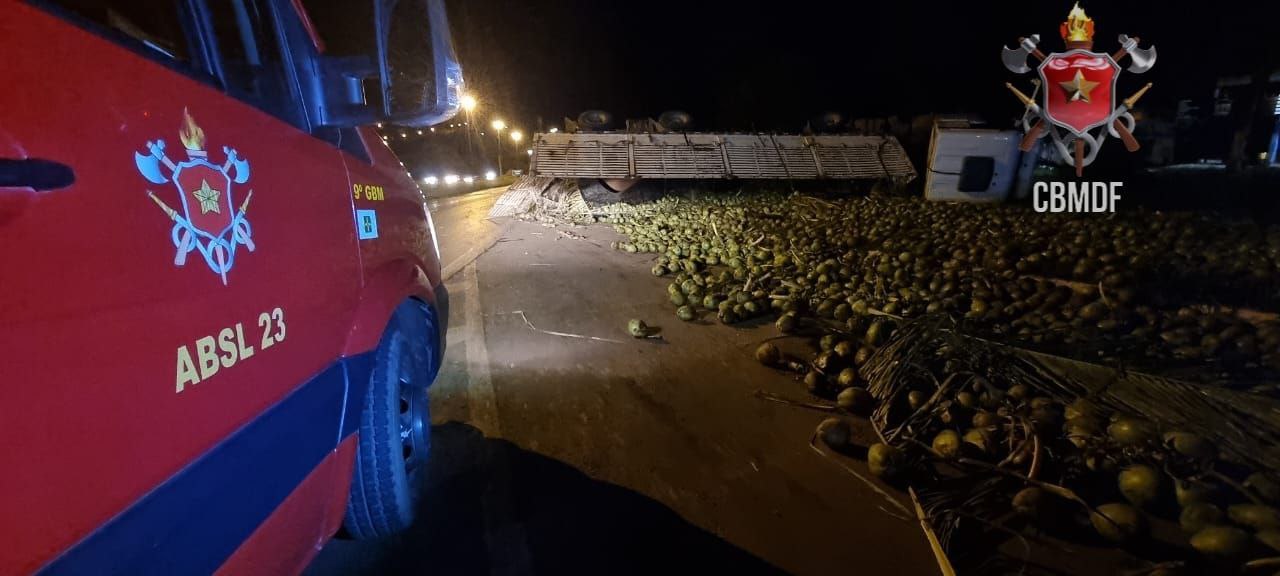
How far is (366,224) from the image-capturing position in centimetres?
207

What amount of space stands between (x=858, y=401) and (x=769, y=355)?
2.84 feet

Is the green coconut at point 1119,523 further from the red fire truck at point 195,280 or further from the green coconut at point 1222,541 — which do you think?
the red fire truck at point 195,280

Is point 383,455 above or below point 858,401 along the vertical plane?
above

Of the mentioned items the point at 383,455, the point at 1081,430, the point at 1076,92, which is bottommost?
the point at 1081,430

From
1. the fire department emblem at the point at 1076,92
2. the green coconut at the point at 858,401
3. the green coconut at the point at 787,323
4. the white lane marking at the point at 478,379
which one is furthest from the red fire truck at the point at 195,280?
the fire department emblem at the point at 1076,92

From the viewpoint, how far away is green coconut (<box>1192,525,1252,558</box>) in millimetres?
1896

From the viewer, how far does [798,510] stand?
2.55 meters

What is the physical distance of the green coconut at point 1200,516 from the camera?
6.66 feet

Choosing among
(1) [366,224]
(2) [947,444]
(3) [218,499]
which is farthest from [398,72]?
(2) [947,444]

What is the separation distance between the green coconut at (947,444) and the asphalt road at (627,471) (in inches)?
13.1

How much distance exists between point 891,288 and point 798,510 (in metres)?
3.19

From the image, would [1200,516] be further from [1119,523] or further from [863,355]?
[863,355]

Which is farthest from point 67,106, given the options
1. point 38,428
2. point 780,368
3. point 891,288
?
point 891,288

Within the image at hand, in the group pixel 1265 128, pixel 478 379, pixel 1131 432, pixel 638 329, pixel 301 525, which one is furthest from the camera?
pixel 1265 128
